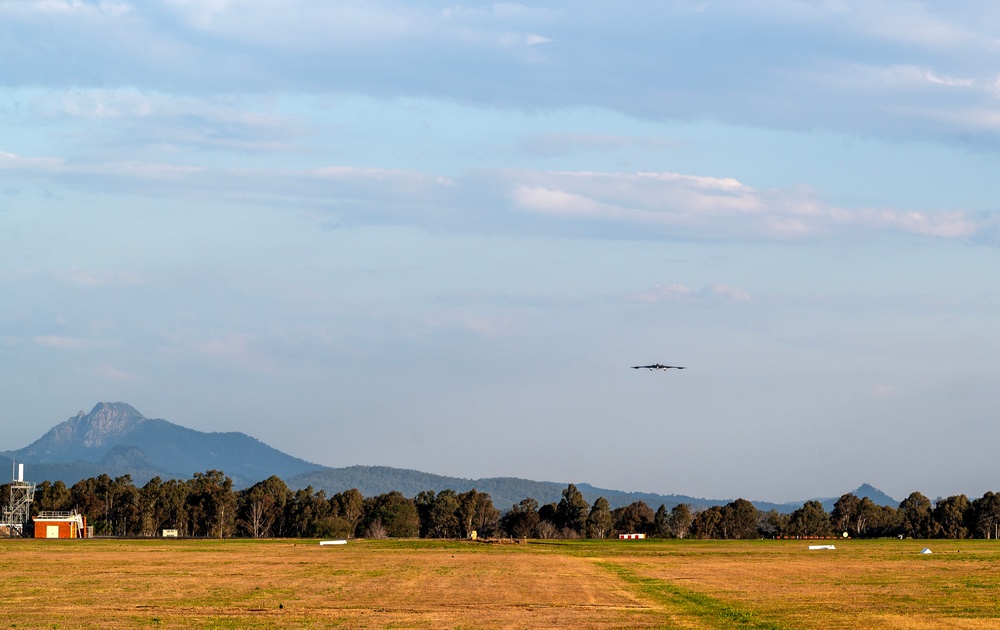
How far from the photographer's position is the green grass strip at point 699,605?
43.9 metres

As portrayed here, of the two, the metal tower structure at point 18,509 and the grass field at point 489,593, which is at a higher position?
the metal tower structure at point 18,509

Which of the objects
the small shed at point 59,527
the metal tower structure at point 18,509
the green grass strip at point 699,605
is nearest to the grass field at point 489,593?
the green grass strip at point 699,605

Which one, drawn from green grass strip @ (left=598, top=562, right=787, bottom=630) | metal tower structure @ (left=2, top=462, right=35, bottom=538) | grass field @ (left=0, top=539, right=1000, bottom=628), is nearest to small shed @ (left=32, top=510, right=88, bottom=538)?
metal tower structure @ (left=2, top=462, right=35, bottom=538)

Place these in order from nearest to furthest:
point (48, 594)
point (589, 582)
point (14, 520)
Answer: point (48, 594) → point (589, 582) → point (14, 520)

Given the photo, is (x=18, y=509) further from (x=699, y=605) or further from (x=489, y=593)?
(x=699, y=605)

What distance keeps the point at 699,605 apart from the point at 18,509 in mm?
146021

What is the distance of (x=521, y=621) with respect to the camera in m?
44.0

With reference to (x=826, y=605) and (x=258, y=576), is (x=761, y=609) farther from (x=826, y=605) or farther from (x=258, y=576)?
(x=258, y=576)

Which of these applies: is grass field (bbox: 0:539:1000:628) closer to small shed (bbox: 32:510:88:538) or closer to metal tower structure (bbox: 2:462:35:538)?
small shed (bbox: 32:510:88:538)

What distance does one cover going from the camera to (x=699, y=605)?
52.6 metres

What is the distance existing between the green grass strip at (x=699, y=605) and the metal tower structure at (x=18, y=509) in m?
123

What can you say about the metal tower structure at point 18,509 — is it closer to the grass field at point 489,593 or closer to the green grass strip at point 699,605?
the grass field at point 489,593

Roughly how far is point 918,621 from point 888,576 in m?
31.8

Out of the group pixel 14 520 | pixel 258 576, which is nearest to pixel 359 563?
pixel 258 576
